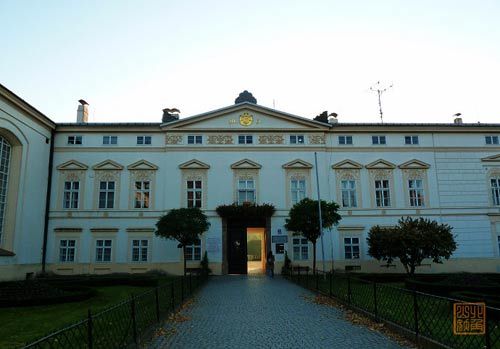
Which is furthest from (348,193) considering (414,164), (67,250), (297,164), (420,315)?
(420,315)

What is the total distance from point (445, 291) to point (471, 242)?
51.6 ft

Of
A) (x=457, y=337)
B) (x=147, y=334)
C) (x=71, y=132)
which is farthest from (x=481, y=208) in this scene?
(x=71, y=132)

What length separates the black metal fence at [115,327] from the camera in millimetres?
6277

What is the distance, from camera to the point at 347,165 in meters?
28.7

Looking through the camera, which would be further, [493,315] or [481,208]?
[481,208]

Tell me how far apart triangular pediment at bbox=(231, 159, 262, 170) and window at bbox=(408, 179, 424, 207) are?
35.8ft

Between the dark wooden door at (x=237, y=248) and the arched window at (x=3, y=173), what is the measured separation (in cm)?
1368

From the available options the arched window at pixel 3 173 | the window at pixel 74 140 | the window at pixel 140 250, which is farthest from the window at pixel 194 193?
the arched window at pixel 3 173

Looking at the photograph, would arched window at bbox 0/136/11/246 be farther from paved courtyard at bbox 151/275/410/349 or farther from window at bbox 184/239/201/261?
paved courtyard at bbox 151/275/410/349

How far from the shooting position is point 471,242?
1099 inches

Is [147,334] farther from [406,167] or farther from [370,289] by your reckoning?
[406,167]

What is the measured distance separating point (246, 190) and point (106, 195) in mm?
9713

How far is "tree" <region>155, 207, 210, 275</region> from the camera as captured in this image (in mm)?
23406

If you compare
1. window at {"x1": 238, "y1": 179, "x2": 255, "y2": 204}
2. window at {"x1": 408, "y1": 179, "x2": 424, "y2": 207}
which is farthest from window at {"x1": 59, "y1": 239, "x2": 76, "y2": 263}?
window at {"x1": 408, "y1": 179, "x2": 424, "y2": 207}
